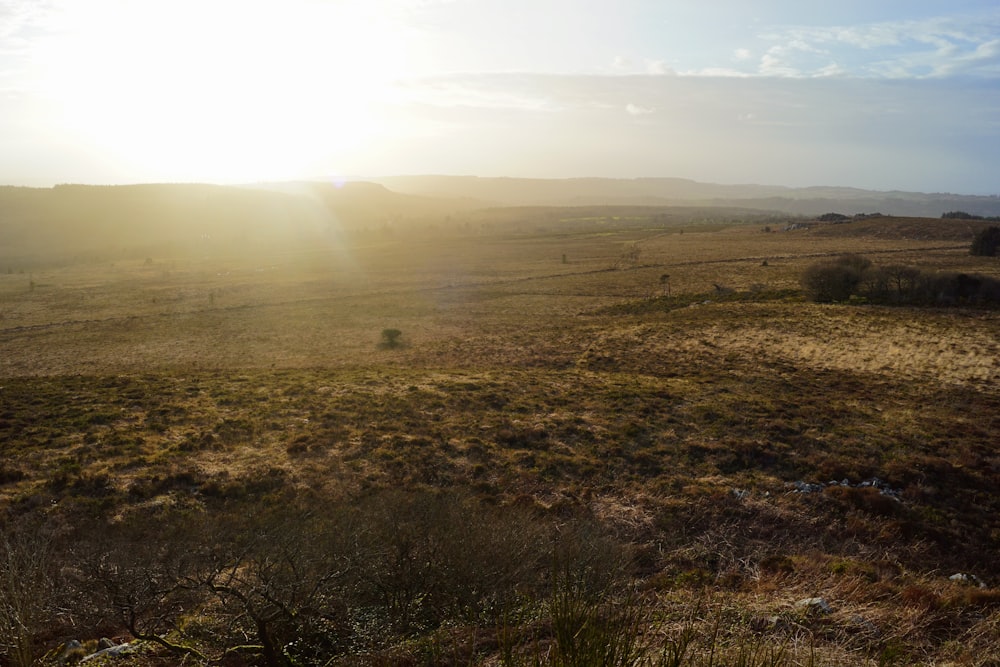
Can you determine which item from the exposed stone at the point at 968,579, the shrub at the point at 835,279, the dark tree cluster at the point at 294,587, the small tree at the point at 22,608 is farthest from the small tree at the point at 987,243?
the small tree at the point at 22,608

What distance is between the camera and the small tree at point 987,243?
60.7 meters

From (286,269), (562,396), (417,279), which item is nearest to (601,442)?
(562,396)

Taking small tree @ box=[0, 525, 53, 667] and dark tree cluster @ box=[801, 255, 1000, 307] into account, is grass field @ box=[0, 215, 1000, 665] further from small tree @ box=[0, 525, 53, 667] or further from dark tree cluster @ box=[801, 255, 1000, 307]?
dark tree cluster @ box=[801, 255, 1000, 307]

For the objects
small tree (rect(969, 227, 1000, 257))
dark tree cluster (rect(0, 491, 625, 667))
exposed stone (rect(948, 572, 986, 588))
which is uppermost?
small tree (rect(969, 227, 1000, 257))

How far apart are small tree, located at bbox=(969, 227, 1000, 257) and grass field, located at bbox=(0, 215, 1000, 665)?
34186mm

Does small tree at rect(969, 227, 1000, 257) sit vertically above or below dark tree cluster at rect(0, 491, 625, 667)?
above

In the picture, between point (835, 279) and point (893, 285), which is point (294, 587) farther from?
point (893, 285)

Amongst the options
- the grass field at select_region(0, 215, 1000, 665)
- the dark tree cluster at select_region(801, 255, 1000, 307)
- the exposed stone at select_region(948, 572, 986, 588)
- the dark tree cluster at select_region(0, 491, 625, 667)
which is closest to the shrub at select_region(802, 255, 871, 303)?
the dark tree cluster at select_region(801, 255, 1000, 307)

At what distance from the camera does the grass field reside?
6.36 meters

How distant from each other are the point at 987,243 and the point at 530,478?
72.9 metres

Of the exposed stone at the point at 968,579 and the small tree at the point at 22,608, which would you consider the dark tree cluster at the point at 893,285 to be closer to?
the exposed stone at the point at 968,579

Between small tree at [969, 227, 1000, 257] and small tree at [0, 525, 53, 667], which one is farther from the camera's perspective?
small tree at [969, 227, 1000, 257]

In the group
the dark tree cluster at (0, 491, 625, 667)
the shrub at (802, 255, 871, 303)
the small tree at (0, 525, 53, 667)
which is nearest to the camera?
the small tree at (0, 525, 53, 667)

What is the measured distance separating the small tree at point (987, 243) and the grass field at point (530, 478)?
112 feet
